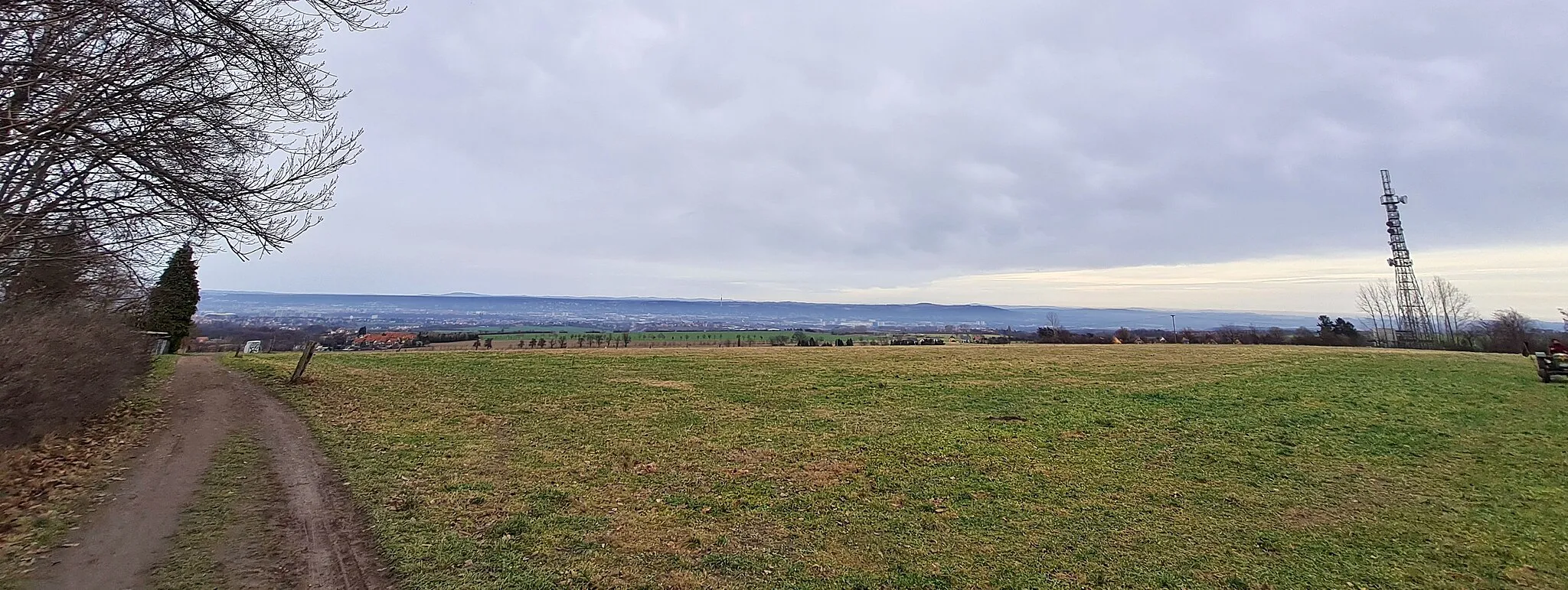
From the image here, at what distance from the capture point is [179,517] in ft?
18.9

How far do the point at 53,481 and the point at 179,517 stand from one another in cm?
274

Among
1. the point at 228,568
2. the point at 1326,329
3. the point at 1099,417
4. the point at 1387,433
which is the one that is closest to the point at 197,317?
the point at 228,568

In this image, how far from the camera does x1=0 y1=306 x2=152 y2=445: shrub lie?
22.9 ft

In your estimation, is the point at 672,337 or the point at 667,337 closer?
the point at 667,337

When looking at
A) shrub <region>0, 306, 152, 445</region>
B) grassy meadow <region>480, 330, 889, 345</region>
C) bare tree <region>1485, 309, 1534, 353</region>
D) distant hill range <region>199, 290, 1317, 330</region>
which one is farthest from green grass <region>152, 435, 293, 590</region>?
distant hill range <region>199, 290, 1317, 330</region>

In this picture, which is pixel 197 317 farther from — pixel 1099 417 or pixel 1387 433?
pixel 1387 433

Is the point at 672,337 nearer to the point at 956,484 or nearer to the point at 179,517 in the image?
the point at 956,484

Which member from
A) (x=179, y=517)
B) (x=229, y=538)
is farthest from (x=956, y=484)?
(x=179, y=517)

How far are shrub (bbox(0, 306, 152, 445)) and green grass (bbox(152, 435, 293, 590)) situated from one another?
7.38ft

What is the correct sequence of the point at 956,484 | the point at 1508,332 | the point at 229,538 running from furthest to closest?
the point at 1508,332
the point at 956,484
the point at 229,538

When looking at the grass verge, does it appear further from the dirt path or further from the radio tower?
the radio tower

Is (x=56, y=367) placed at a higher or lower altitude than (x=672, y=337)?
lower

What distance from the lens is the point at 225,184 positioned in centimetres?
562

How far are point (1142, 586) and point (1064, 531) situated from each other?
1167 millimetres
